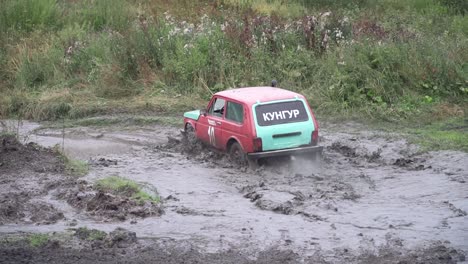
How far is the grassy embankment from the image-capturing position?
66.4 feet

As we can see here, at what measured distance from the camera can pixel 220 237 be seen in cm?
1157

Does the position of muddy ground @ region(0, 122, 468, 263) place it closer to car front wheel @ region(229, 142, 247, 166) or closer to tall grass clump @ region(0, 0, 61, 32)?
car front wheel @ region(229, 142, 247, 166)

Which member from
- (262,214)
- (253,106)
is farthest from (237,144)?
(262,214)

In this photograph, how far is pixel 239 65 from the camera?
72.0 ft

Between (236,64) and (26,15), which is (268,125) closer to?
(236,64)

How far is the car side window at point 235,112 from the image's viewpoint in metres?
15.4

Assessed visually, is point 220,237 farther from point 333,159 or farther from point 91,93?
point 91,93

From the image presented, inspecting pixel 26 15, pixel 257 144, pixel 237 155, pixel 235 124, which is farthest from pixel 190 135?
pixel 26 15

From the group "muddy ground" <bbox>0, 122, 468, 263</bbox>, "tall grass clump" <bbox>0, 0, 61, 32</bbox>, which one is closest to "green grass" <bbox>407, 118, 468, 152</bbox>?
"muddy ground" <bbox>0, 122, 468, 263</bbox>

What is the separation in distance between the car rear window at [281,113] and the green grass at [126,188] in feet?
8.87

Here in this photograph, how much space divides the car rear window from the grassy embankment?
4.35 metres

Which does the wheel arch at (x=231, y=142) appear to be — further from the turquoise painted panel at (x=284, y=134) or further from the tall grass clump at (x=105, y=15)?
the tall grass clump at (x=105, y=15)

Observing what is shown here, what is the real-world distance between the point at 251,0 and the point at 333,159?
15.0 meters

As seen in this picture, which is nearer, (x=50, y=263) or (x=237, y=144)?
(x=50, y=263)
